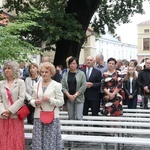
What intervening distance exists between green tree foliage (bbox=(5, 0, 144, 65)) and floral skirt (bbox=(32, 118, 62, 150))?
491cm

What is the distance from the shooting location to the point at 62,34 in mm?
15781

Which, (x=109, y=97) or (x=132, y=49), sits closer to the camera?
(x=109, y=97)

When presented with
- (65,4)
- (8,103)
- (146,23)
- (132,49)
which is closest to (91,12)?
(65,4)

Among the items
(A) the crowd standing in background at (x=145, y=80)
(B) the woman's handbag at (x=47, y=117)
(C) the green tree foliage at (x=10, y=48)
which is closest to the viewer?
(B) the woman's handbag at (x=47, y=117)

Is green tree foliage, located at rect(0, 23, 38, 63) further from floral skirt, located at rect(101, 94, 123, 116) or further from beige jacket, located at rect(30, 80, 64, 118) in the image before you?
floral skirt, located at rect(101, 94, 123, 116)

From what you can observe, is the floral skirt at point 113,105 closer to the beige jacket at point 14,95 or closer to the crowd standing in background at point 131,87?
the crowd standing in background at point 131,87

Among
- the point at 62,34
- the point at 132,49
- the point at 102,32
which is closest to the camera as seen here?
the point at 62,34

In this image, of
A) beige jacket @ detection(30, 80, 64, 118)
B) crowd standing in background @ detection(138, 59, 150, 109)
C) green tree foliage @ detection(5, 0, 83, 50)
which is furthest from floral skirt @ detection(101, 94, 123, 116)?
green tree foliage @ detection(5, 0, 83, 50)

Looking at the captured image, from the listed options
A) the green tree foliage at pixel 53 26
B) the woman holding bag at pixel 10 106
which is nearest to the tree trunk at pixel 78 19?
the green tree foliage at pixel 53 26

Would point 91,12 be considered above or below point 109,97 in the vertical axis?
above

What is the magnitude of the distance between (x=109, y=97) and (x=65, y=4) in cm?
942

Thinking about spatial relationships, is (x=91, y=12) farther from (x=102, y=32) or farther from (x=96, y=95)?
(x=96, y=95)

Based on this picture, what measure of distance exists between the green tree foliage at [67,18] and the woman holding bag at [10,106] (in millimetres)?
4399

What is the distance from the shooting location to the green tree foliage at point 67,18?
51.7 feet
